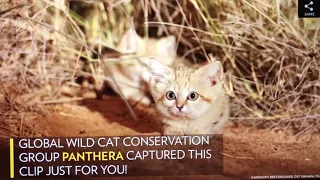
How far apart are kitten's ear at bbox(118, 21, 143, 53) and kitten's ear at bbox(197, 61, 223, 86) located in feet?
0.81

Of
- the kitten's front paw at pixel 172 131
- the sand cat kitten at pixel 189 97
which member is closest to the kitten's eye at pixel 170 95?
the sand cat kitten at pixel 189 97

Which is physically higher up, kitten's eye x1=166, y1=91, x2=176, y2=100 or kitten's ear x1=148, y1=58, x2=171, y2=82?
kitten's ear x1=148, y1=58, x2=171, y2=82

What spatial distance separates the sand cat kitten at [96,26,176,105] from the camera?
208 cm

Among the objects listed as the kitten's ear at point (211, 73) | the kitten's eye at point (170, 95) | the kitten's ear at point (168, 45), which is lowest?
the kitten's eye at point (170, 95)

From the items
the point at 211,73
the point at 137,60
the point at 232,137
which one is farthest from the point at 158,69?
the point at 232,137

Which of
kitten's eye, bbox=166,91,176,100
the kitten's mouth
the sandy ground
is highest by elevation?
kitten's eye, bbox=166,91,176,100

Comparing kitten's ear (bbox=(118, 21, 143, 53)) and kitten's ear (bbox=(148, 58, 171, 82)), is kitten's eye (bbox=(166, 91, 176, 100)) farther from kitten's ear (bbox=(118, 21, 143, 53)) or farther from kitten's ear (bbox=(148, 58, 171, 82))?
kitten's ear (bbox=(118, 21, 143, 53))

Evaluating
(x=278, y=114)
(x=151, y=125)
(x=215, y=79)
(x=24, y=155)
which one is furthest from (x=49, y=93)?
(x=278, y=114)

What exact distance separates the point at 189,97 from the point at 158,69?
154 mm

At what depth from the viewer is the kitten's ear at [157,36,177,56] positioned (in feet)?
6.83

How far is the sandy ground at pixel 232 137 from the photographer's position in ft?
6.86

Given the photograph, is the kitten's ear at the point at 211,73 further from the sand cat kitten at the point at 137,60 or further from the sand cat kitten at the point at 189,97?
the sand cat kitten at the point at 137,60

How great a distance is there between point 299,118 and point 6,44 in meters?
1.11

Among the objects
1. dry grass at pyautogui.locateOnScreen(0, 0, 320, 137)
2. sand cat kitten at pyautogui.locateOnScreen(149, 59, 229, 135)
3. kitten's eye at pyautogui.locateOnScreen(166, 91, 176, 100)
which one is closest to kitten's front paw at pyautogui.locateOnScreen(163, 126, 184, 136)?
sand cat kitten at pyautogui.locateOnScreen(149, 59, 229, 135)
